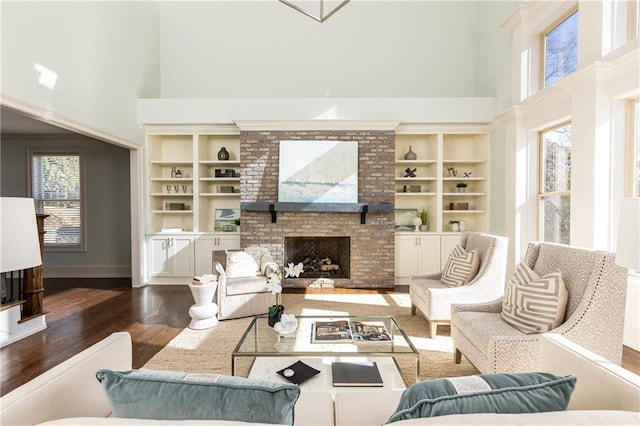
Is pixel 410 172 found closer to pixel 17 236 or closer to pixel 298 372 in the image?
pixel 298 372

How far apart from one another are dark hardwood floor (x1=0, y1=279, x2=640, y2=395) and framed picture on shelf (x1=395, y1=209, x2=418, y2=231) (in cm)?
121

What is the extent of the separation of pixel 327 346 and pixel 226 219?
4278mm

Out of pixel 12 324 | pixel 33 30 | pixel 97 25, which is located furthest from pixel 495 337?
pixel 97 25

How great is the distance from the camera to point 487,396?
0.91 metres

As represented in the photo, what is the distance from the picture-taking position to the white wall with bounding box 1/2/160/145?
345cm

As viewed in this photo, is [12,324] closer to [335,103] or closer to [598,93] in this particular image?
[335,103]

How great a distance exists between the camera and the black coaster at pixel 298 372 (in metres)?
2.12

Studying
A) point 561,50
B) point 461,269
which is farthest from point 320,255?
point 561,50

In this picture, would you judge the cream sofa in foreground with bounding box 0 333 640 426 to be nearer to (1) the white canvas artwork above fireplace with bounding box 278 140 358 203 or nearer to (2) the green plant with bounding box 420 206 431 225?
(1) the white canvas artwork above fireplace with bounding box 278 140 358 203

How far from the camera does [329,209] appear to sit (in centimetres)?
556

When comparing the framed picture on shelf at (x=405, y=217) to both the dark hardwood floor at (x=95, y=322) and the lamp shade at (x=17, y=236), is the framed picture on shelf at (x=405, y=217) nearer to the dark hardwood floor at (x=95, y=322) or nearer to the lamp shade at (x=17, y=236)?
the dark hardwood floor at (x=95, y=322)

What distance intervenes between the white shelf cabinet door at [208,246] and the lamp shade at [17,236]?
430cm

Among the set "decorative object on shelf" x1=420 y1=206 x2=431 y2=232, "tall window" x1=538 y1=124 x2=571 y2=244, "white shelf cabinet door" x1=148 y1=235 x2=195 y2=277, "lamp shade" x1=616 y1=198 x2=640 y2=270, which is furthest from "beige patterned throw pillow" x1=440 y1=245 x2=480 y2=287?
"white shelf cabinet door" x1=148 y1=235 x2=195 y2=277

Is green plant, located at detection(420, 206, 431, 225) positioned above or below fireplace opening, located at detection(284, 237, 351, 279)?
above
